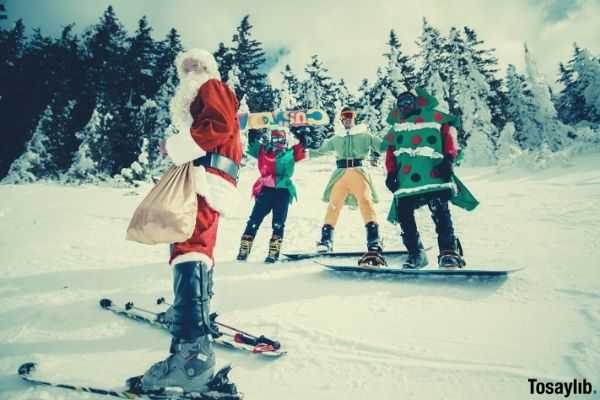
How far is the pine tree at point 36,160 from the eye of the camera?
26.3m

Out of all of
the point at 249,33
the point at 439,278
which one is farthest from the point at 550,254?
the point at 249,33

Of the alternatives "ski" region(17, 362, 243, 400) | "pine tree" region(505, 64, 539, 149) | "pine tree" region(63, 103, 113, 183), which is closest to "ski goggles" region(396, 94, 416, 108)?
"ski" region(17, 362, 243, 400)

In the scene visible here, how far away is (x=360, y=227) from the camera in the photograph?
7363 mm

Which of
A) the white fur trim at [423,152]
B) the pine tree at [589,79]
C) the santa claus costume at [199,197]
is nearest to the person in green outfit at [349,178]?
the white fur trim at [423,152]

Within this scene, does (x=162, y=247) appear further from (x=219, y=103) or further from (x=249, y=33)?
(x=249, y=33)

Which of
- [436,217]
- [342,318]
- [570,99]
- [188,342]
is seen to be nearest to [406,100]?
[436,217]

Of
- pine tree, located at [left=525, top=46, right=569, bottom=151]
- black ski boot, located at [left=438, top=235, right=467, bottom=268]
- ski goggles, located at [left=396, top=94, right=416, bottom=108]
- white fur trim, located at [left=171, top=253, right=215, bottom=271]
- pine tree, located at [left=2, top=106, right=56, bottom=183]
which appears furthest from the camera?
pine tree, located at [left=525, top=46, right=569, bottom=151]

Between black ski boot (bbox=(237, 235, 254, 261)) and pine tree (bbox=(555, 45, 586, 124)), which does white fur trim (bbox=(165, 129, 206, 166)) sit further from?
pine tree (bbox=(555, 45, 586, 124))

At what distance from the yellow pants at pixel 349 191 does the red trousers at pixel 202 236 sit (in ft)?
9.85

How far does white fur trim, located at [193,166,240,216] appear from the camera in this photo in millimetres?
2260

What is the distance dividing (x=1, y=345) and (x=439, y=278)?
378 centimetres

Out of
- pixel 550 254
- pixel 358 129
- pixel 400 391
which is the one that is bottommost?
pixel 400 391

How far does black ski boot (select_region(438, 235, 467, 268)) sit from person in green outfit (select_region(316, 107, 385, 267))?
120cm

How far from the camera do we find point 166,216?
79.1 inches
